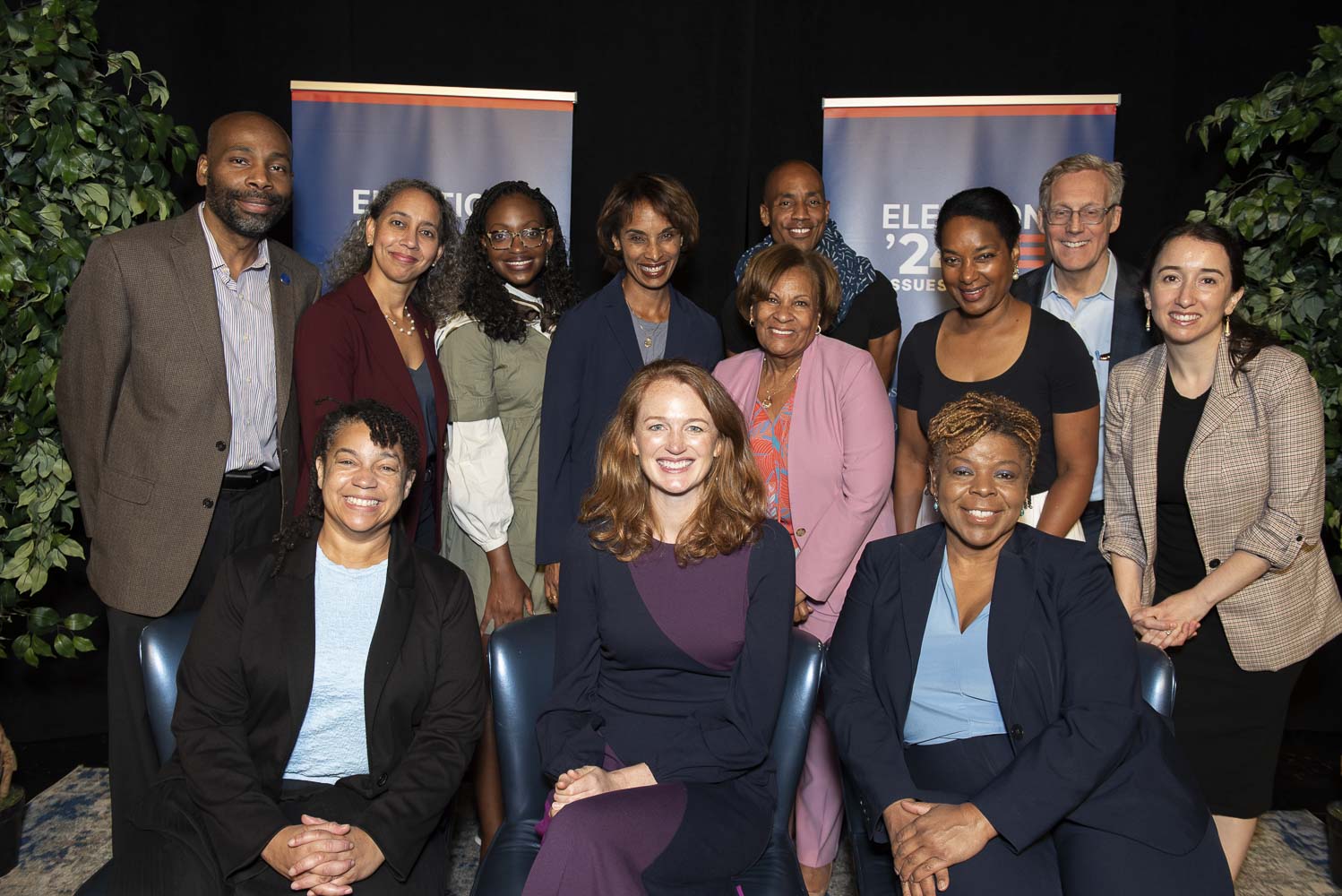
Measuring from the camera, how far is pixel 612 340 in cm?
310

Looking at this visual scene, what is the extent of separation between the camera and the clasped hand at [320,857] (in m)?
2.03

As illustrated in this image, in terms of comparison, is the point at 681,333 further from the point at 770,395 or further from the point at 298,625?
the point at 298,625

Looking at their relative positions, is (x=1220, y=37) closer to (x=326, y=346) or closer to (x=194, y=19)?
(x=326, y=346)

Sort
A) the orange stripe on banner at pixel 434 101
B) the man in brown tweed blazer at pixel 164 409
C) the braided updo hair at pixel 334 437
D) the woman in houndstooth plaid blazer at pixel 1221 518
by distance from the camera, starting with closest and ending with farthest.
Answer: the braided updo hair at pixel 334 437 → the woman in houndstooth plaid blazer at pixel 1221 518 → the man in brown tweed blazer at pixel 164 409 → the orange stripe on banner at pixel 434 101

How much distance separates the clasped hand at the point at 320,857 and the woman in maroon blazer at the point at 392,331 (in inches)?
37.6

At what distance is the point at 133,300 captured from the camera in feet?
9.56

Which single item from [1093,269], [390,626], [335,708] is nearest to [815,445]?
[1093,269]

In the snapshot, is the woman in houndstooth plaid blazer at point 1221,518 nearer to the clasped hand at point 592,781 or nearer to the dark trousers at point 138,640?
the clasped hand at point 592,781

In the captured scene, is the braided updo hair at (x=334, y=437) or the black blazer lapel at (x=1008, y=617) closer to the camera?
the black blazer lapel at (x=1008, y=617)

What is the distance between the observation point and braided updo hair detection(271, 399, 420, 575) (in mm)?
2332

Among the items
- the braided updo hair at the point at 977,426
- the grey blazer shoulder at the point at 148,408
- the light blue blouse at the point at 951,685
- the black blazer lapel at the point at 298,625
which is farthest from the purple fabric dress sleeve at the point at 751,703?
the grey blazer shoulder at the point at 148,408

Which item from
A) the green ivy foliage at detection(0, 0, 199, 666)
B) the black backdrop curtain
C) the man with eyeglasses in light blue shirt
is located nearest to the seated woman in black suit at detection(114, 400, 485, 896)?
the green ivy foliage at detection(0, 0, 199, 666)

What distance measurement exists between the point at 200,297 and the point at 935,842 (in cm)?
234

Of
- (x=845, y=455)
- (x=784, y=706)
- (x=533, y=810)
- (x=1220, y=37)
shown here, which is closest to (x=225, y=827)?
(x=533, y=810)
